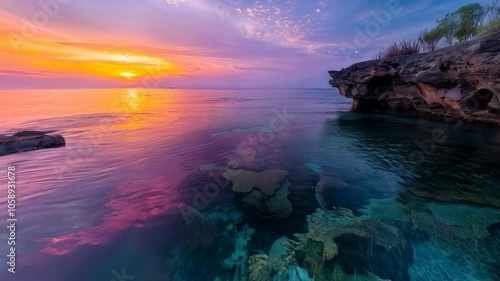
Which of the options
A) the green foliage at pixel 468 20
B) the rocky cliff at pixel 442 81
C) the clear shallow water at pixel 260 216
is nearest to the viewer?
the clear shallow water at pixel 260 216

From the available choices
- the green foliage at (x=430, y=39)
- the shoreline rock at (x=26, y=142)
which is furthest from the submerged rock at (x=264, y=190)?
the green foliage at (x=430, y=39)

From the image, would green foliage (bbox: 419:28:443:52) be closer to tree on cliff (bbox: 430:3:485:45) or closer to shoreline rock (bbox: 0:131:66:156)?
tree on cliff (bbox: 430:3:485:45)

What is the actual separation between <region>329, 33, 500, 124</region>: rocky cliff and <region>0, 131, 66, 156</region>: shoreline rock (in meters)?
34.8

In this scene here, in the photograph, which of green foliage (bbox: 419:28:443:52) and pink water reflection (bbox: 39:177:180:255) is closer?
pink water reflection (bbox: 39:177:180:255)

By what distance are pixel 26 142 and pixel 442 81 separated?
38635mm

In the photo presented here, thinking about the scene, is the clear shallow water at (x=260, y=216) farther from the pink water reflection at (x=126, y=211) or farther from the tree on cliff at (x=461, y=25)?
the tree on cliff at (x=461, y=25)

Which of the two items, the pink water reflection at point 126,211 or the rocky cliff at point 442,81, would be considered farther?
the rocky cliff at point 442,81

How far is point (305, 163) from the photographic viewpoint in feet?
43.7

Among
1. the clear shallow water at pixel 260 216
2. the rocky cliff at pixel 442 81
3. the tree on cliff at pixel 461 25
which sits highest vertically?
the tree on cliff at pixel 461 25

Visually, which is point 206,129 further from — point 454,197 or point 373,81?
point 373,81

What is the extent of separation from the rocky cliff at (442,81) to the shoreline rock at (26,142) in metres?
34.8

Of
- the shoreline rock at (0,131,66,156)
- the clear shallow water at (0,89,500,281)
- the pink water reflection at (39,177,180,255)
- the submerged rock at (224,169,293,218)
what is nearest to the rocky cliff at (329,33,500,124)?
the clear shallow water at (0,89,500,281)

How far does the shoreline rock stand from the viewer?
1588 centimetres

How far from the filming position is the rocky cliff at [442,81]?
15852 millimetres
